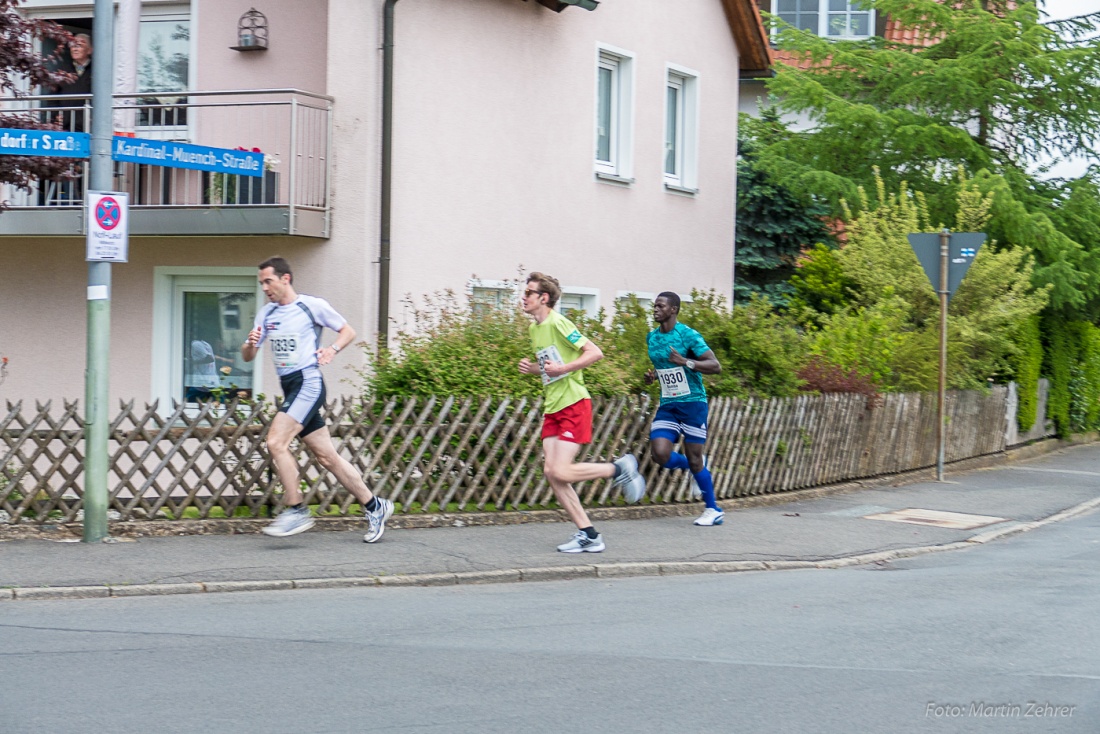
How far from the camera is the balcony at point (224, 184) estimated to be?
1344 centimetres

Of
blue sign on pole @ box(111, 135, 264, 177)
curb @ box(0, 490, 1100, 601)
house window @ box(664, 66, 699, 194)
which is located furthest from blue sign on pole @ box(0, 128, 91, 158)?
house window @ box(664, 66, 699, 194)

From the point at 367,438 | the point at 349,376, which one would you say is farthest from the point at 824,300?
the point at 367,438

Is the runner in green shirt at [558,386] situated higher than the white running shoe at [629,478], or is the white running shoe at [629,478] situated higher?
the runner in green shirt at [558,386]

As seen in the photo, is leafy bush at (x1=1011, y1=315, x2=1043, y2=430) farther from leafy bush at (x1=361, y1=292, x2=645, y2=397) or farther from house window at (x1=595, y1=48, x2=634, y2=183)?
leafy bush at (x1=361, y1=292, x2=645, y2=397)

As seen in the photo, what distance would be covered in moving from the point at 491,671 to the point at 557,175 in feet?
36.2

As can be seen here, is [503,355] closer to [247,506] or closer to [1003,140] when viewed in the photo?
[247,506]

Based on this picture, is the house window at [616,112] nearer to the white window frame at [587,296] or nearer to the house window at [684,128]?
the house window at [684,128]

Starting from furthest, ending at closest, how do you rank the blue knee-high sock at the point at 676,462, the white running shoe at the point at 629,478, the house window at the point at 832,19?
the house window at the point at 832,19 < the blue knee-high sock at the point at 676,462 < the white running shoe at the point at 629,478

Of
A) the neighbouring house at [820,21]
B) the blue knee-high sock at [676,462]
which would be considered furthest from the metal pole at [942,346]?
the neighbouring house at [820,21]

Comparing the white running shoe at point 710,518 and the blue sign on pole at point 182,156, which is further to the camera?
the white running shoe at point 710,518

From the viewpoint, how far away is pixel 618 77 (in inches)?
714

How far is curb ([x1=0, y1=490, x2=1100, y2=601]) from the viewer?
8266mm

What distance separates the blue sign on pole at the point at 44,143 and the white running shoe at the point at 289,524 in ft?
9.98

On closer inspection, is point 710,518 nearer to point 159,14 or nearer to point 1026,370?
point 159,14
